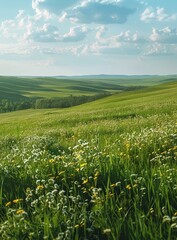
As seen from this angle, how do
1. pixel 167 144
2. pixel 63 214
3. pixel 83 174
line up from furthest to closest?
pixel 167 144, pixel 83 174, pixel 63 214

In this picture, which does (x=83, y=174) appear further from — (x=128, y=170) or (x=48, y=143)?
(x=48, y=143)

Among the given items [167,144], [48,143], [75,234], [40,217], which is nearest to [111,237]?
[75,234]

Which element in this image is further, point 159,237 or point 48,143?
point 48,143

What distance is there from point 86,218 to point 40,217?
0.59 m

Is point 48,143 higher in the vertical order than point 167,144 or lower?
lower

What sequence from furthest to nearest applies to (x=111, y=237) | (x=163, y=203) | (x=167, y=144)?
(x=167, y=144)
(x=163, y=203)
(x=111, y=237)

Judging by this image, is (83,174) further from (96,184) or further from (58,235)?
(58,235)

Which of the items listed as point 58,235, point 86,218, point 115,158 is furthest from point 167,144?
point 58,235

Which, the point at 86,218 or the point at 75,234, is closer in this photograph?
the point at 75,234

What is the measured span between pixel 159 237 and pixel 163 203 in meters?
0.96

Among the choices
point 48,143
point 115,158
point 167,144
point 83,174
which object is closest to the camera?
point 83,174

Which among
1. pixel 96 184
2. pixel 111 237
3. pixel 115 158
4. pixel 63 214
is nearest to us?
pixel 111 237

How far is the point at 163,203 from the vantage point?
15.9ft

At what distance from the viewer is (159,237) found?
394 cm
